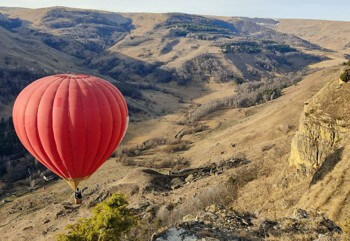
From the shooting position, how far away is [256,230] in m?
22.0

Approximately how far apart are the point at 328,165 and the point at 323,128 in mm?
4054

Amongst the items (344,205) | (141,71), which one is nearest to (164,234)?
(344,205)

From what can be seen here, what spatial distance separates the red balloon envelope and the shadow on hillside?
14887 mm

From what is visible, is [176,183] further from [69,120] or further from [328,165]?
[69,120]

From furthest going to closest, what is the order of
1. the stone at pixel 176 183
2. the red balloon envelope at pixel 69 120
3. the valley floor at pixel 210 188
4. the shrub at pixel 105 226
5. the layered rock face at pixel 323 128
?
1. the stone at pixel 176 183
2. the valley floor at pixel 210 188
3. the layered rock face at pixel 323 128
4. the red balloon envelope at pixel 69 120
5. the shrub at pixel 105 226

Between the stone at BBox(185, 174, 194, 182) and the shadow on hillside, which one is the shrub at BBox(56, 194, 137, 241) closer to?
the shadow on hillside

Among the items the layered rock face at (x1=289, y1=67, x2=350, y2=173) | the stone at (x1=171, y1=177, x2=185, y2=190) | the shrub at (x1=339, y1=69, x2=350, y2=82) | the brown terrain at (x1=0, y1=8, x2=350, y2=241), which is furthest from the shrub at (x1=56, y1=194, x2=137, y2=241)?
the stone at (x1=171, y1=177, x2=185, y2=190)

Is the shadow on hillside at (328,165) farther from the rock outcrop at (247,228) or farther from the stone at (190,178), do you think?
the stone at (190,178)

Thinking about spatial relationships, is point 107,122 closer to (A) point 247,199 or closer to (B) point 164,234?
(B) point 164,234

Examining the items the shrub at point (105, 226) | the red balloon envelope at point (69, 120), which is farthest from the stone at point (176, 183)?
the shrub at point (105, 226)

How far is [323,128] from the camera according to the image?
1249 inches

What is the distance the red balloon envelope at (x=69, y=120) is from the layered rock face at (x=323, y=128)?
16120mm

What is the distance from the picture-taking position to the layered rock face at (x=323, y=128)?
30464mm

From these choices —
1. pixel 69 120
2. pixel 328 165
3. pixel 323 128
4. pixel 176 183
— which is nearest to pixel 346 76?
pixel 323 128
